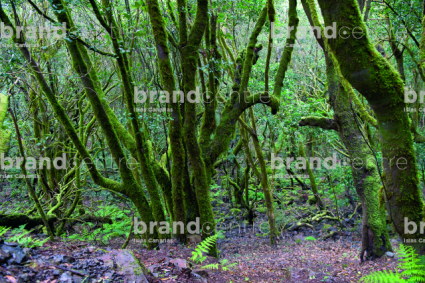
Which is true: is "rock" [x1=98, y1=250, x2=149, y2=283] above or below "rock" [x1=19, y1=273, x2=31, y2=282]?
below

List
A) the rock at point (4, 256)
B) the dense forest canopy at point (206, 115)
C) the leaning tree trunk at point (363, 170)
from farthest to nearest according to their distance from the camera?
the leaning tree trunk at point (363, 170), the rock at point (4, 256), the dense forest canopy at point (206, 115)

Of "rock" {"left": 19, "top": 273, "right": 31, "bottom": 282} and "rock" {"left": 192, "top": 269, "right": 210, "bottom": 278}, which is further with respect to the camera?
"rock" {"left": 192, "top": 269, "right": 210, "bottom": 278}

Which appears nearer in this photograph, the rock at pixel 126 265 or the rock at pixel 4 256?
the rock at pixel 4 256

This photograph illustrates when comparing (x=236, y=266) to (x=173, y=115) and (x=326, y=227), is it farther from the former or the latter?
(x=326, y=227)

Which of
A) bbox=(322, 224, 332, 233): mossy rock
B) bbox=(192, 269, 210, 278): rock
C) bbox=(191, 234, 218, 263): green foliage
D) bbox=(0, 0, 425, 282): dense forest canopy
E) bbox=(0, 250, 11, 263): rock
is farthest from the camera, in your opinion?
bbox=(322, 224, 332, 233): mossy rock

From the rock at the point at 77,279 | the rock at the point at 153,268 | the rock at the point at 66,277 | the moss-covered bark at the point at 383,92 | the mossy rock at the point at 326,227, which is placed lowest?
the mossy rock at the point at 326,227

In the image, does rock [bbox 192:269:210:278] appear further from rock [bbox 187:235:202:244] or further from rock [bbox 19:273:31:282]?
rock [bbox 19:273:31:282]

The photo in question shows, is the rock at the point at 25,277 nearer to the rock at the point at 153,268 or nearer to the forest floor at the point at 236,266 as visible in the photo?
the forest floor at the point at 236,266

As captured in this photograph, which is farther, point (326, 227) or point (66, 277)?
point (326, 227)

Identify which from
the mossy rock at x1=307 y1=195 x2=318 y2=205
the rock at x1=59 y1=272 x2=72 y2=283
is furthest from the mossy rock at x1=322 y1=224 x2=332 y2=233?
the rock at x1=59 y1=272 x2=72 y2=283

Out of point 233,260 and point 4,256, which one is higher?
point 4,256

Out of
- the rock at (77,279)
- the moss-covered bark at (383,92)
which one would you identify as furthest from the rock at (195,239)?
the moss-covered bark at (383,92)

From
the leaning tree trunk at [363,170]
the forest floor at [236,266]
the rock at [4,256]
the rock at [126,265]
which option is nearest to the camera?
the rock at [4,256]

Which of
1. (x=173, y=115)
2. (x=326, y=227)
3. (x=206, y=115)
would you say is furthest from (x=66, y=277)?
(x=326, y=227)
